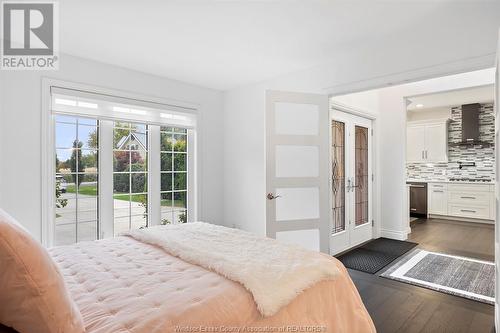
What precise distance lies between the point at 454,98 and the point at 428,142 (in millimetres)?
1248

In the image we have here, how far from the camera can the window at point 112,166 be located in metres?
3.17

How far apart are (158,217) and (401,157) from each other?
13.6 ft

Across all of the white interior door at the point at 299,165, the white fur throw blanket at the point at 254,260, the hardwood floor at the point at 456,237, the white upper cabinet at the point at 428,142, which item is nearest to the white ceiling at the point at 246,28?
the white interior door at the point at 299,165

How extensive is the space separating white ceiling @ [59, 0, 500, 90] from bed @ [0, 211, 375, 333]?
1909 mm

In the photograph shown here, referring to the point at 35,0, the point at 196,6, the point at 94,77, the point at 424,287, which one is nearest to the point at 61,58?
the point at 94,77

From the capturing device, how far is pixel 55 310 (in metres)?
0.92

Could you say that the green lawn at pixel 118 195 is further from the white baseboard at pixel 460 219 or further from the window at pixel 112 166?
the white baseboard at pixel 460 219

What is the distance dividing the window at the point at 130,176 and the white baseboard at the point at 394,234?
4046 mm

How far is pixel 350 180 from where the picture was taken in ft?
15.2

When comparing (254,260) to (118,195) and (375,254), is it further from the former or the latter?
(375,254)

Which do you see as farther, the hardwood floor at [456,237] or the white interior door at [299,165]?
the hardwood floor at [456,237]

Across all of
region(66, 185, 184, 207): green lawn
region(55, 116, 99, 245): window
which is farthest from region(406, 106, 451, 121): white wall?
region(55, 116, 99, 245): window

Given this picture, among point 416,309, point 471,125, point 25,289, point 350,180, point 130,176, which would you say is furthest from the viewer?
point 471,125

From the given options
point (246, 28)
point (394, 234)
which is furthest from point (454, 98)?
point (246, 28)
